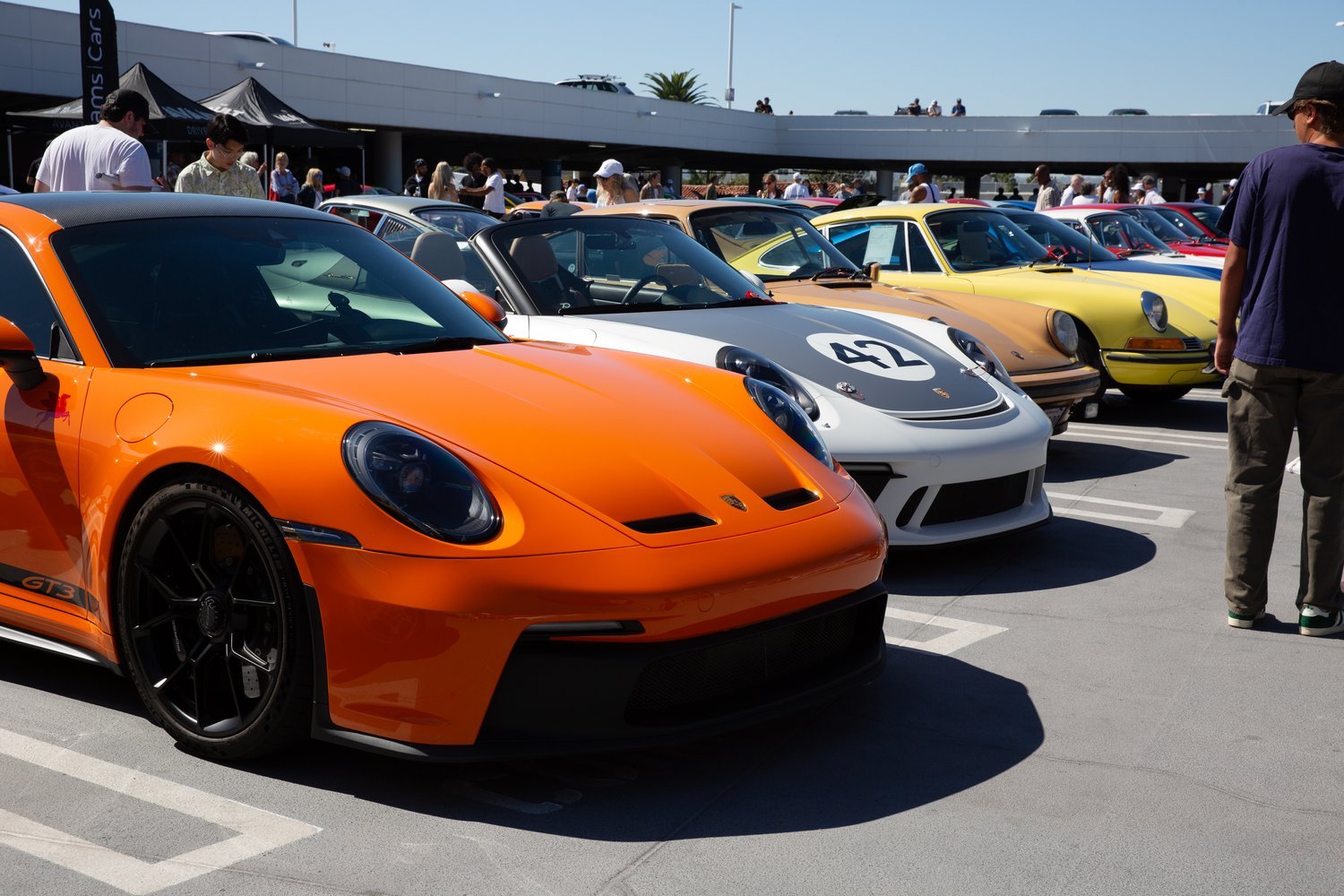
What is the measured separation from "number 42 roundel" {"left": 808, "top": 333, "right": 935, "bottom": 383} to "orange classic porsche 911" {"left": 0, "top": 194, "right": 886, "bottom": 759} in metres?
1.48

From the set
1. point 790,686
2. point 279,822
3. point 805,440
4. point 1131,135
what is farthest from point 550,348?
point 1131,135

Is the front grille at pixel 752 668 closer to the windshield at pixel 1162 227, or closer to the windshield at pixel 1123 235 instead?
the windshield at pixel 1123 235

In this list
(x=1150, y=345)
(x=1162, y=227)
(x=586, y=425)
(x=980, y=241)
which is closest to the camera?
(x=586, y=425)

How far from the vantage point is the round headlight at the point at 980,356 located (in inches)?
230

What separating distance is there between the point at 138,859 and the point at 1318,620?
11.5 ft

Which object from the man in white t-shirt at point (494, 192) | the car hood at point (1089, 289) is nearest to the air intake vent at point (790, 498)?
the car hood at point (1089, 289)

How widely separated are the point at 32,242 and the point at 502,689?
1893 millimetres

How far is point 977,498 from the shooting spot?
16.6ft

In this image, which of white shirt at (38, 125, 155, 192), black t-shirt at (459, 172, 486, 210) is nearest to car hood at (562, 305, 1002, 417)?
white shirt at (38, 125, 155, 192)

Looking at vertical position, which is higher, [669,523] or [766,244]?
[766,244]

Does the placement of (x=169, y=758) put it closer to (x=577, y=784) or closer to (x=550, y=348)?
(x=577, y=784)

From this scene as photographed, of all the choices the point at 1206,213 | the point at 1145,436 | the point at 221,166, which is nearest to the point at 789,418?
the point at 221,166

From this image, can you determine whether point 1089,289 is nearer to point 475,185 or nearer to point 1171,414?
point 1171,414

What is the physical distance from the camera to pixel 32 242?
3645mm
